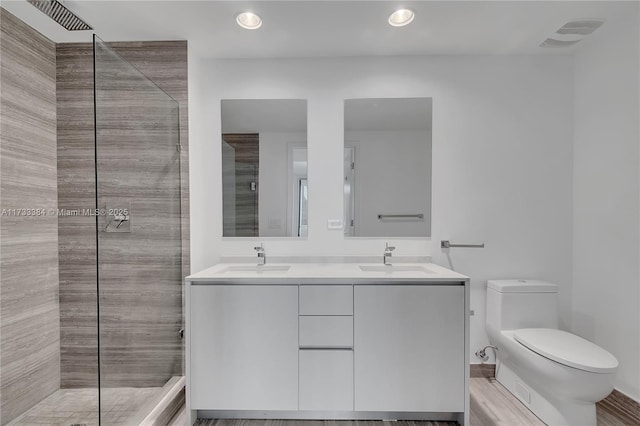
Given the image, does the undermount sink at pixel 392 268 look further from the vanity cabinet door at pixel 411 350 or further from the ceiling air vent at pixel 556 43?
the ceiling air vent at pixel 556 43

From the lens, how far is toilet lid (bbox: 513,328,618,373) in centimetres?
147

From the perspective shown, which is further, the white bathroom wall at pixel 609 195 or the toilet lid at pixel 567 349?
the white bathroom wall at pixel 609 195

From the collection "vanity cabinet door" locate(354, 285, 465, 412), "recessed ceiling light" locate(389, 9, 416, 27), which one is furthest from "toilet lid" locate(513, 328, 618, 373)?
"recessed ceiling light" locate(389, 9, 416, 27)

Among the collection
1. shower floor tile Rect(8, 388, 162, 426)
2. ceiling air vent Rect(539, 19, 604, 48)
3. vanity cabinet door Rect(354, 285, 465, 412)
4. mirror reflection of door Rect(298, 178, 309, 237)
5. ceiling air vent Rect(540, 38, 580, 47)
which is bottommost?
shower floor tile Rect(8, 388, 162, 426)

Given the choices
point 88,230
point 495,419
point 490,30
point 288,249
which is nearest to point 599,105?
point 490,30

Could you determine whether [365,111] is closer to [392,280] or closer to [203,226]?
[392,280]

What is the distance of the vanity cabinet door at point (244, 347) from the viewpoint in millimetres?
1655

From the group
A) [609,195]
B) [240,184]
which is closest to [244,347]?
[240,184]

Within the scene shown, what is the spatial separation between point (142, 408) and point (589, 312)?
2.82 m

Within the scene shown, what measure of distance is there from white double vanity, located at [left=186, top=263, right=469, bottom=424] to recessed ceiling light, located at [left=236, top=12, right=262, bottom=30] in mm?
1479

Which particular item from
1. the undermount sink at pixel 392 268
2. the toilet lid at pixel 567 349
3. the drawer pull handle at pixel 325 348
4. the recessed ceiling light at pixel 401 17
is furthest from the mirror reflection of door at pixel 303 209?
the toilet lid at pixel 567 349

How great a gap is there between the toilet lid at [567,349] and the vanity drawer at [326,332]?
1.04m

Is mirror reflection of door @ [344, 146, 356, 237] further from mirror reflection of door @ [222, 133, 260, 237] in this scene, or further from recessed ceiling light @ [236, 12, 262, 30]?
recessed ceiling light @ [236, 12, 262, 30]

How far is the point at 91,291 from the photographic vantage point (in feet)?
6.51
